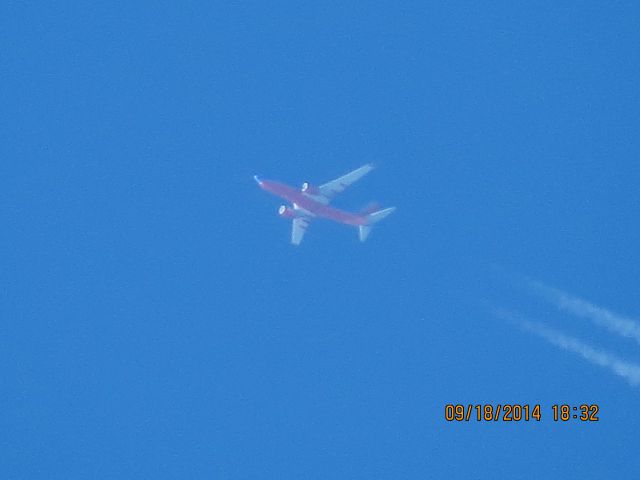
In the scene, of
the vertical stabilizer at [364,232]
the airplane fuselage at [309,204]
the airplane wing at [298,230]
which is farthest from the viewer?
the airplane wing at [298,230]

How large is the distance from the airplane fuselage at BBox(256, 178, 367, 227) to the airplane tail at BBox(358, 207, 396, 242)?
408 mm

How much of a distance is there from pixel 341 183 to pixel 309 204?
2.91m

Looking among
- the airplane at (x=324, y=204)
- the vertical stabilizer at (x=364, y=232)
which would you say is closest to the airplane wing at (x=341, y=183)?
the airplane at (x=324, y=204)

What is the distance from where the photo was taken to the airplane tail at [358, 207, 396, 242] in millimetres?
63125

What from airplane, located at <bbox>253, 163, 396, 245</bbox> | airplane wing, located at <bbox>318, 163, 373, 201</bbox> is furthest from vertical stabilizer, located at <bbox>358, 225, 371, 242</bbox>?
airplane wing, located at <bbox>318, 163, 373, 201</bbox>

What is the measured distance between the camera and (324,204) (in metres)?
62.2

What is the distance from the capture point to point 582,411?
205 feet

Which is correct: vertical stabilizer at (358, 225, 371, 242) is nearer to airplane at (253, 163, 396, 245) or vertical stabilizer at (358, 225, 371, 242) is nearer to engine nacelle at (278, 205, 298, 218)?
airplane at (253, 163, 396, 245)

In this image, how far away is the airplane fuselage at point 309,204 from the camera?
2354 inches

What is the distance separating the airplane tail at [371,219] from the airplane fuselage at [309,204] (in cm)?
41

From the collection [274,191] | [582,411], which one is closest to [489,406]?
[582,411]

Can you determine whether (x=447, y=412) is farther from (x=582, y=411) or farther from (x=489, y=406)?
(x=582, y=411)

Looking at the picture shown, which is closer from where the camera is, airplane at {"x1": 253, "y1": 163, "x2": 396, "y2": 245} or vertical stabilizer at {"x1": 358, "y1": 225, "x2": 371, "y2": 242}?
airplane at {"x1": 253, "y1": 163, "x2": 396, "y2": 245}

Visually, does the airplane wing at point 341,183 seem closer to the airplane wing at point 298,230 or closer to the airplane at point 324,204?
the airplane at point 324,204
